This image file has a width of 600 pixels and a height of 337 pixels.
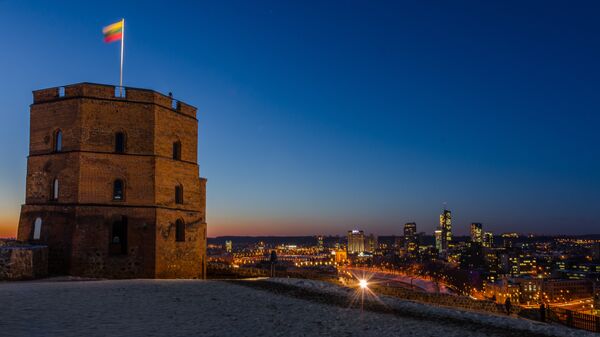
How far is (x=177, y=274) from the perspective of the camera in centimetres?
2898

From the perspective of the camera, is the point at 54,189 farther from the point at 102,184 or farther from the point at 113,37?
the point at 113,37

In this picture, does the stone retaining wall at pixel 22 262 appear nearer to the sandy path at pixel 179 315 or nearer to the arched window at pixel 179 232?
the sandy path at pixel 179 315

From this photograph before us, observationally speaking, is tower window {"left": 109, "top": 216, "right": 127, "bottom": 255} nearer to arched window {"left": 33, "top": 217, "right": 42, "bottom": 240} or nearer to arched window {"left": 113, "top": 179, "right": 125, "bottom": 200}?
arched window {"left": 113, "top": 179, "right": 125, "bottom": 200}

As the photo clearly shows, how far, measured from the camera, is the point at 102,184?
27.3m

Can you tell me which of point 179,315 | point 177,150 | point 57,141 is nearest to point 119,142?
point 57,141

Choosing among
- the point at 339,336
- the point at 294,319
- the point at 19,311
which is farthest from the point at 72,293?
the point at 339,336

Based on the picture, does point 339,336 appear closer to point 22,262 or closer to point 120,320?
point 120,320

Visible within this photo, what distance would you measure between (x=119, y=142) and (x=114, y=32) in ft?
21.3

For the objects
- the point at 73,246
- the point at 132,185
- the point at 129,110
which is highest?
the point at 129,110

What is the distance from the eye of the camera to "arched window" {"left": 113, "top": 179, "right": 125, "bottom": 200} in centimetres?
2771

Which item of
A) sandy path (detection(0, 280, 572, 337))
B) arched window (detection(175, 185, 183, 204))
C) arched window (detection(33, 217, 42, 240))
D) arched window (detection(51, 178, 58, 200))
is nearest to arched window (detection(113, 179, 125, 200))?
arched window (detection(51, 178, 58, 200))

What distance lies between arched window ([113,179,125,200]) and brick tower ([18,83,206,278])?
53mm

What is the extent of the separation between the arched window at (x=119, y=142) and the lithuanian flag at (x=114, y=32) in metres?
5.65

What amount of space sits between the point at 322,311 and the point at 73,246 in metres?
15.9
